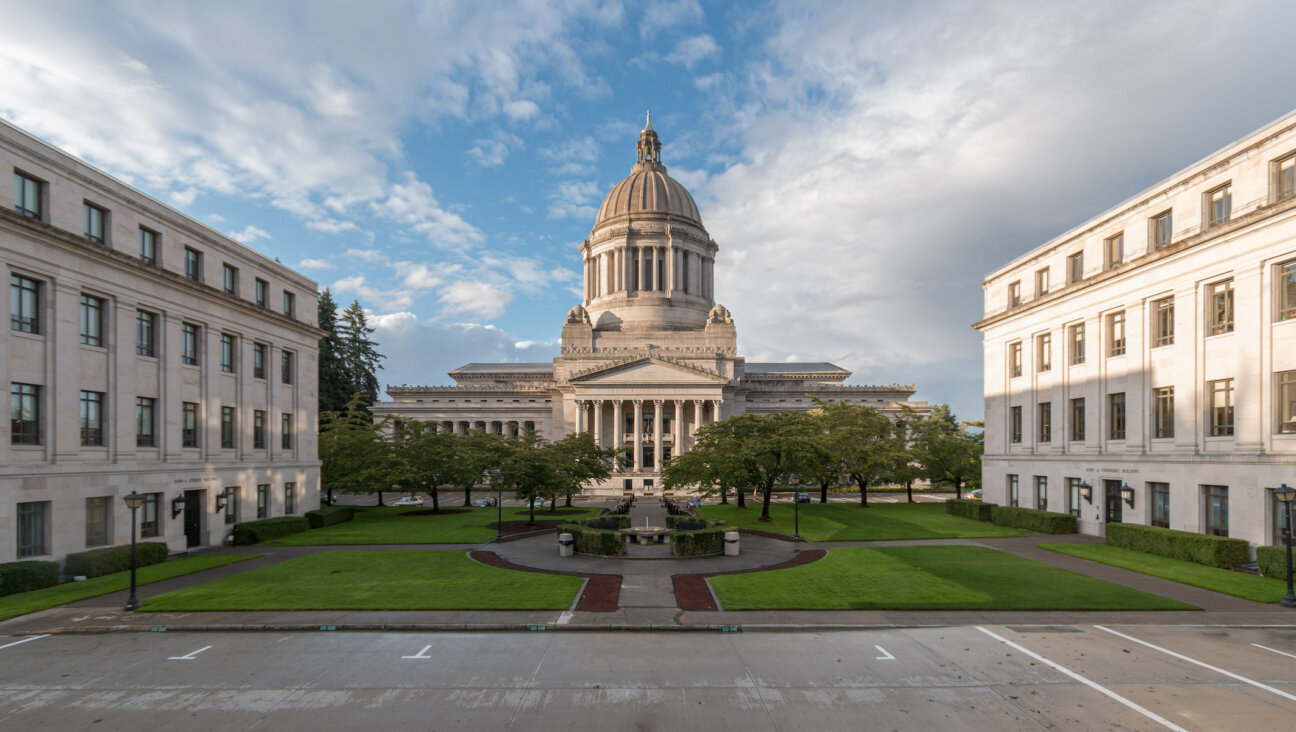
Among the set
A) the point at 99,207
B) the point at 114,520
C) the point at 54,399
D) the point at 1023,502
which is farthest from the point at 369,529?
the point at 1023,502

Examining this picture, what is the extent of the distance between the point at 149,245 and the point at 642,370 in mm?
58529

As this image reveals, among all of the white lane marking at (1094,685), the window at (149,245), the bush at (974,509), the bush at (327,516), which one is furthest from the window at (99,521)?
the bush at (974,509)

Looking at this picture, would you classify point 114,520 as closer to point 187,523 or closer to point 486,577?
point 187,523

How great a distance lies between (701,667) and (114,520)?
28.9 metres

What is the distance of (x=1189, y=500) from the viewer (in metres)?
30.4

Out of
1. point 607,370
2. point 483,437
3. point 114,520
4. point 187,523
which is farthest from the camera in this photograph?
point 607,370

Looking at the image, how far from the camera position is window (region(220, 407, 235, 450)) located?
37656 millimetres

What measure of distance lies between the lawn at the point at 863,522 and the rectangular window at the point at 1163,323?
13.1 meters

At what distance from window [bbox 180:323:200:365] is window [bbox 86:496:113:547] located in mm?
8135

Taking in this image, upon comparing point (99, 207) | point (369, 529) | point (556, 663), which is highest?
point (99, 207)

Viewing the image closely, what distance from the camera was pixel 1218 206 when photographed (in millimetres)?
30016

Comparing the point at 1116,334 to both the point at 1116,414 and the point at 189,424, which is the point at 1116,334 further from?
the point at 189,424

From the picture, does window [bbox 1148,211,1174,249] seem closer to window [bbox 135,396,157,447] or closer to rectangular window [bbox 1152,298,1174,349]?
rectangular window [bbox 1152,298,1174,349]

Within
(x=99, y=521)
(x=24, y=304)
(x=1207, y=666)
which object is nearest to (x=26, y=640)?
(x=99, y=521)
